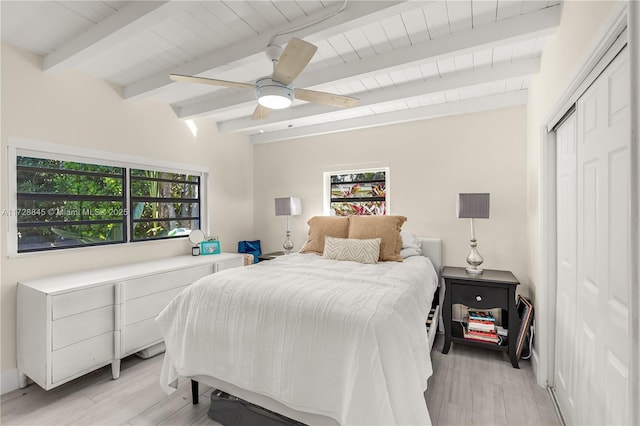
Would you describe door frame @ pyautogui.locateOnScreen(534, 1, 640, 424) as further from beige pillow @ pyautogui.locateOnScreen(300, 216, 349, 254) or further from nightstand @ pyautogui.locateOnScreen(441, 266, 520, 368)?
beige pillow @ pyautogui.locateOnScreen(300, 216, 349, 254)

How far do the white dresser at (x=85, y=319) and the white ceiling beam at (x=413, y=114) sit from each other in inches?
93.6

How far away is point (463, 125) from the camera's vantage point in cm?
334

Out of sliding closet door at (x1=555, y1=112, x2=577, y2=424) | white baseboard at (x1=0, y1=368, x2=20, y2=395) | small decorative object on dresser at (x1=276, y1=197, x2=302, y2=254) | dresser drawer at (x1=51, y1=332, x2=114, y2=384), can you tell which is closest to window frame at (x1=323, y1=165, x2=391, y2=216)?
small decorative object on dresser at (x1=276, y1=197, x2=302, y2=254)

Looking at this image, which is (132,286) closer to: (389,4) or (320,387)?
(320,387)

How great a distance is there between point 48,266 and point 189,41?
6.97 ft

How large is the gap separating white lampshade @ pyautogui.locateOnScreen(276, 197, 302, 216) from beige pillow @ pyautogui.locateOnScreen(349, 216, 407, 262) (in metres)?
1.00

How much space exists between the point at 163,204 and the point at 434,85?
3.11m

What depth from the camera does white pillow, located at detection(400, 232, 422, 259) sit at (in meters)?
3.14

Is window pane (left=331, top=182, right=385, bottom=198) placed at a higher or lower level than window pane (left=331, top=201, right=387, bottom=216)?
higher

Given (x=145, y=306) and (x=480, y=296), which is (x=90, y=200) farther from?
(x=480, y=296)

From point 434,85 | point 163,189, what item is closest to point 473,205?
point 434,85

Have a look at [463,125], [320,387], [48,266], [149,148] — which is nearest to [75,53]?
[149,148]

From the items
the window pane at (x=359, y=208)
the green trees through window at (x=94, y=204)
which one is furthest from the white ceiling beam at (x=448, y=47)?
the green trees through window at (x=94, y=204)

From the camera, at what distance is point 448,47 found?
2.09 m
